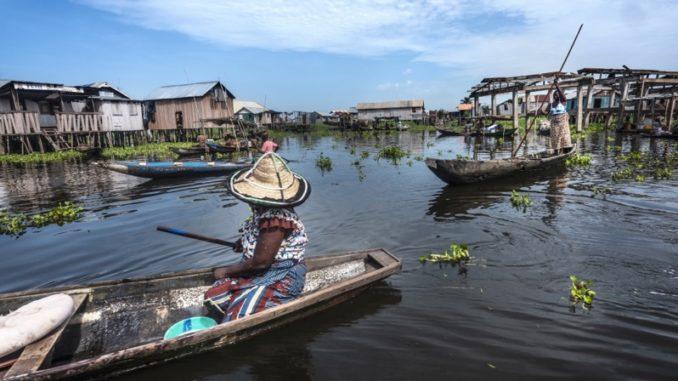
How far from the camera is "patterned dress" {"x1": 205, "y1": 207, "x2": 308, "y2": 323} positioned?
12.7 feet

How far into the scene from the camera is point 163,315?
14.4 ft

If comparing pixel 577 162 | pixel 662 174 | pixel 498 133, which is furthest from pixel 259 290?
pixel 498 133

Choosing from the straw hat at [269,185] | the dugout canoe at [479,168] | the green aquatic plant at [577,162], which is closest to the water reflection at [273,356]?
the straw hat at [269,185]

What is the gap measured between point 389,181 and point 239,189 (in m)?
9.88

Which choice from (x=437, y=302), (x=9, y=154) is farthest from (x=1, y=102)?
(x=437, y=302)

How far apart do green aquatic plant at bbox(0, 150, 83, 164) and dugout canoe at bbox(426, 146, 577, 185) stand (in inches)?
920

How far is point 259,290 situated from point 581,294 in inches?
141

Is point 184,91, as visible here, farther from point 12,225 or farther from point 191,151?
point 12,225

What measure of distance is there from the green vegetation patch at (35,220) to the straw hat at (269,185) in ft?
24.2

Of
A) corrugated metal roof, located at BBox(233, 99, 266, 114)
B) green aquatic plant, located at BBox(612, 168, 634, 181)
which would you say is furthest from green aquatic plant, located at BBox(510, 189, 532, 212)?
corrugated metal roof, located at BBox(233, 99, 266, 114)

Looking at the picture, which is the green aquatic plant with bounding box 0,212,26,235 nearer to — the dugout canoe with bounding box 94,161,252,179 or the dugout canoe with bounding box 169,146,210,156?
the dugout canoe with bounding box 94,161,252,179

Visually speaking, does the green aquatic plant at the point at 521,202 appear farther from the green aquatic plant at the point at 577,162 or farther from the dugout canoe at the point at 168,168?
the dugout canoe at the point at 168,168

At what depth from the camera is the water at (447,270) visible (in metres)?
3.67

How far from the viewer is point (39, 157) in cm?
2403
